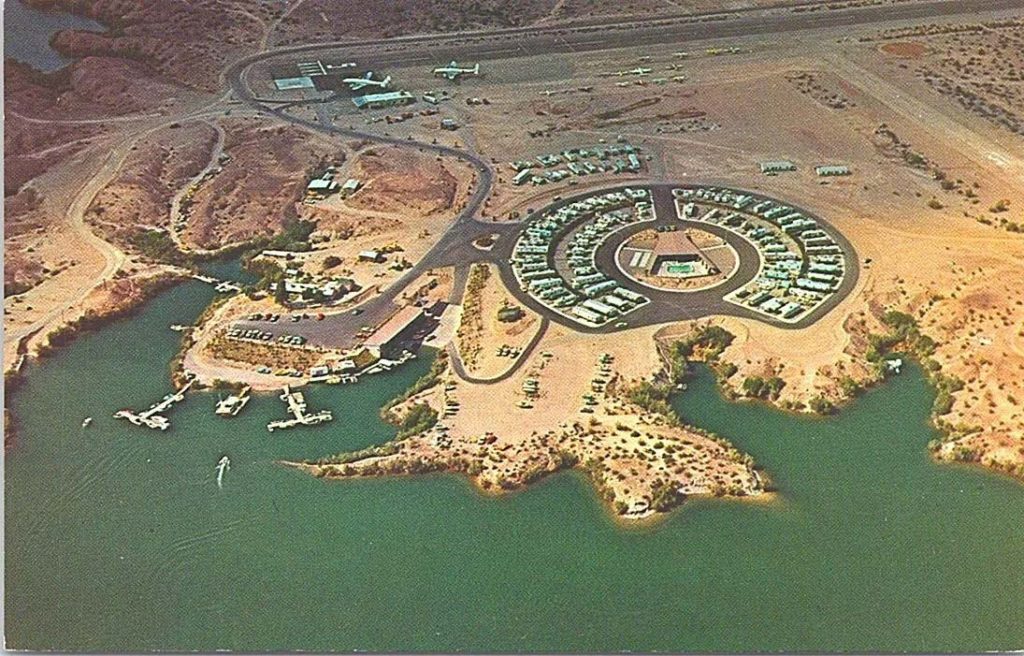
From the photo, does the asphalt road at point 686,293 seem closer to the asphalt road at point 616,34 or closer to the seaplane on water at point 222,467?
the seaplane on water at point 222,467

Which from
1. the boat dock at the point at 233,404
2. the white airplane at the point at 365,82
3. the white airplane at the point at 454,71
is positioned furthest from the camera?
the white airplane at the point at 454,71

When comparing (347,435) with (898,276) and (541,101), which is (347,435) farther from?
(541,101)

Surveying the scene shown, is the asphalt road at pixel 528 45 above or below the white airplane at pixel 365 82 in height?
below

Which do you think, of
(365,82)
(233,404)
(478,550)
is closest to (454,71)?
(365,82)

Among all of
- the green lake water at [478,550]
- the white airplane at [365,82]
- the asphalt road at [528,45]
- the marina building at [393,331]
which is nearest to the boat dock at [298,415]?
the green lake water at [478,550]

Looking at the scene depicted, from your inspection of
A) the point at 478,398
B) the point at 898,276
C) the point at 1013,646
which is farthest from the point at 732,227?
the point at 1013,646

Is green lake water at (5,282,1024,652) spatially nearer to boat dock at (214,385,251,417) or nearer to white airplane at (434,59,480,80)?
boat dock at (214,385,251,417)
